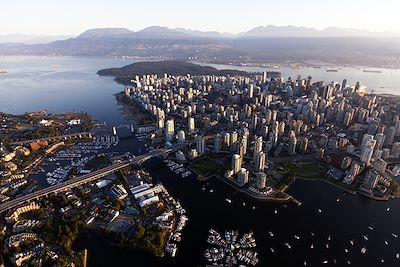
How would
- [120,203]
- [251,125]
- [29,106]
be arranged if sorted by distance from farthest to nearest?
[29,106] < [251,125] < [120,203]

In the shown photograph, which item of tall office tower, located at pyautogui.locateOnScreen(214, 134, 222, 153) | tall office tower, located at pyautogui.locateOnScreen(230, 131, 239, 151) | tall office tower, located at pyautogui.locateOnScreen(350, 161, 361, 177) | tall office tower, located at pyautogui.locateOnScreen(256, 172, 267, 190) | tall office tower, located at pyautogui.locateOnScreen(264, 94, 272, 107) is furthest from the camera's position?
tall office tower, located at pyautogui.locateOnScreen(264, 94, 272, 107)

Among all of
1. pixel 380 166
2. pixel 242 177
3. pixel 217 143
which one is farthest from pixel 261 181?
pixel 380 166

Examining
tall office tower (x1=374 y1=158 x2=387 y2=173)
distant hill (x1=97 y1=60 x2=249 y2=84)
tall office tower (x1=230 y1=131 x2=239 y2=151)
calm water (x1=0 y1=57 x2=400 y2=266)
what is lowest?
distant hill (x1=97 y1=60 x2=249 y2=84)

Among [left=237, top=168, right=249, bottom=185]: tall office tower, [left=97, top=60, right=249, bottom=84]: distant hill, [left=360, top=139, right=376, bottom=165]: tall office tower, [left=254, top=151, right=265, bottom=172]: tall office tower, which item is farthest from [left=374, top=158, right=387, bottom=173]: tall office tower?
[left=97, top=60, right=249, bottom=84]: distant hill

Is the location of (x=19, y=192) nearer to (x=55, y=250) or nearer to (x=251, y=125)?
(x=55, y=250)

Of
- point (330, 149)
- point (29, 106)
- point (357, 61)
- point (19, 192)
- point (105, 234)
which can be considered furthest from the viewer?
point (357, 61)

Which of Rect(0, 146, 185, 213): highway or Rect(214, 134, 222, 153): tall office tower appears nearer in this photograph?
Rect(0, 146, 185, 213): highway

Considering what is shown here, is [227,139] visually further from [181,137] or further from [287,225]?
[287,225]

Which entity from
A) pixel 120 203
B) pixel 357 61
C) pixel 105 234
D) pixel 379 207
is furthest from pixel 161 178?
pixel 357 61

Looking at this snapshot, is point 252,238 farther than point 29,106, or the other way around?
point 29,106

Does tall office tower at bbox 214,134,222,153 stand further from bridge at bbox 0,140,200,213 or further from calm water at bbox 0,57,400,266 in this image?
calm water at bbox 0,57,400,266

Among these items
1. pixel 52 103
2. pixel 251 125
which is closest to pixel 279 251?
pixel 251 125
